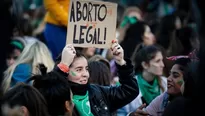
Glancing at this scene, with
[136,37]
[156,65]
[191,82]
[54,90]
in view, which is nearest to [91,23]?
[54,90]

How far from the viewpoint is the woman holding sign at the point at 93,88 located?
20.1ft

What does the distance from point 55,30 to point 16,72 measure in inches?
54.7

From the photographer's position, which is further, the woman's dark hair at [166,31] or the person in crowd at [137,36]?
the woman's dark hair at [166,31]

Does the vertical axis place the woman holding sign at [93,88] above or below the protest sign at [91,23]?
below

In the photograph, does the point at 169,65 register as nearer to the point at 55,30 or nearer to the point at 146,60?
the point at 146,60

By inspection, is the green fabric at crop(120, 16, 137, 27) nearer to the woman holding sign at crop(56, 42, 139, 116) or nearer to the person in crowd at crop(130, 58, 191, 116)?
the person in crowd at crop(130, 58, 191, 116)

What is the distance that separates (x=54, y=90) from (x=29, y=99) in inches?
14.8

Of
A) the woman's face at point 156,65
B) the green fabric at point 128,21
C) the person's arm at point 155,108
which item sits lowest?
the person's arm at point 155,108

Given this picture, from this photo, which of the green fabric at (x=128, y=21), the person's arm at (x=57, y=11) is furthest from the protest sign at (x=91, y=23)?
the green fabric at (x=128, y=21)

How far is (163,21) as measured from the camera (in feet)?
43.1

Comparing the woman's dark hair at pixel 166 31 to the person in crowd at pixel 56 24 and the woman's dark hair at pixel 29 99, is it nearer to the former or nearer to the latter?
the person in crowd at pixel 56 24

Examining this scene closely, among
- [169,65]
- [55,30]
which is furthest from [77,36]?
[55,30]

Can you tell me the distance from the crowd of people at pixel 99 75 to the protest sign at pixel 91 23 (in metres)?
0.10

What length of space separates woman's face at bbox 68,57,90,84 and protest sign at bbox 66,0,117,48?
0.51ft
